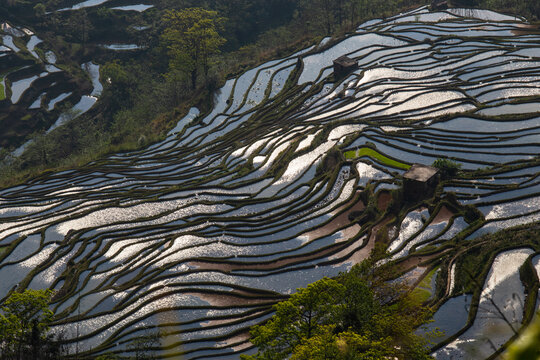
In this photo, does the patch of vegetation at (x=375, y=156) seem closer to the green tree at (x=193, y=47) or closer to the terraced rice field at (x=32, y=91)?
the green tree at (x=193, y=47)

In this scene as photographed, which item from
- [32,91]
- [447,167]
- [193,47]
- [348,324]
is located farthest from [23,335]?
[32,91]

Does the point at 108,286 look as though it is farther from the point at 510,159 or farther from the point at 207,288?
the point at 510,159

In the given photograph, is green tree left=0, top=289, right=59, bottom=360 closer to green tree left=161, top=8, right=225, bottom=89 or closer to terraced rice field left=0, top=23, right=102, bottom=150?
green tree left=161, top=8, right=225, bottom=89

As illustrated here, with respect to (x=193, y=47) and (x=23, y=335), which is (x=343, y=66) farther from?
(x=23, y=335)

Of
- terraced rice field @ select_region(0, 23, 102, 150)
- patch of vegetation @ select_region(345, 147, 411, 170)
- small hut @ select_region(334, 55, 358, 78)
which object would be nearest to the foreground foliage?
patch of vegetation @ select_region(345, 147, 411, 170)

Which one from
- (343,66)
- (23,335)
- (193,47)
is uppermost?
(193,47)

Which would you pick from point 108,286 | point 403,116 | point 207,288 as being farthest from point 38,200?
point 403,116
